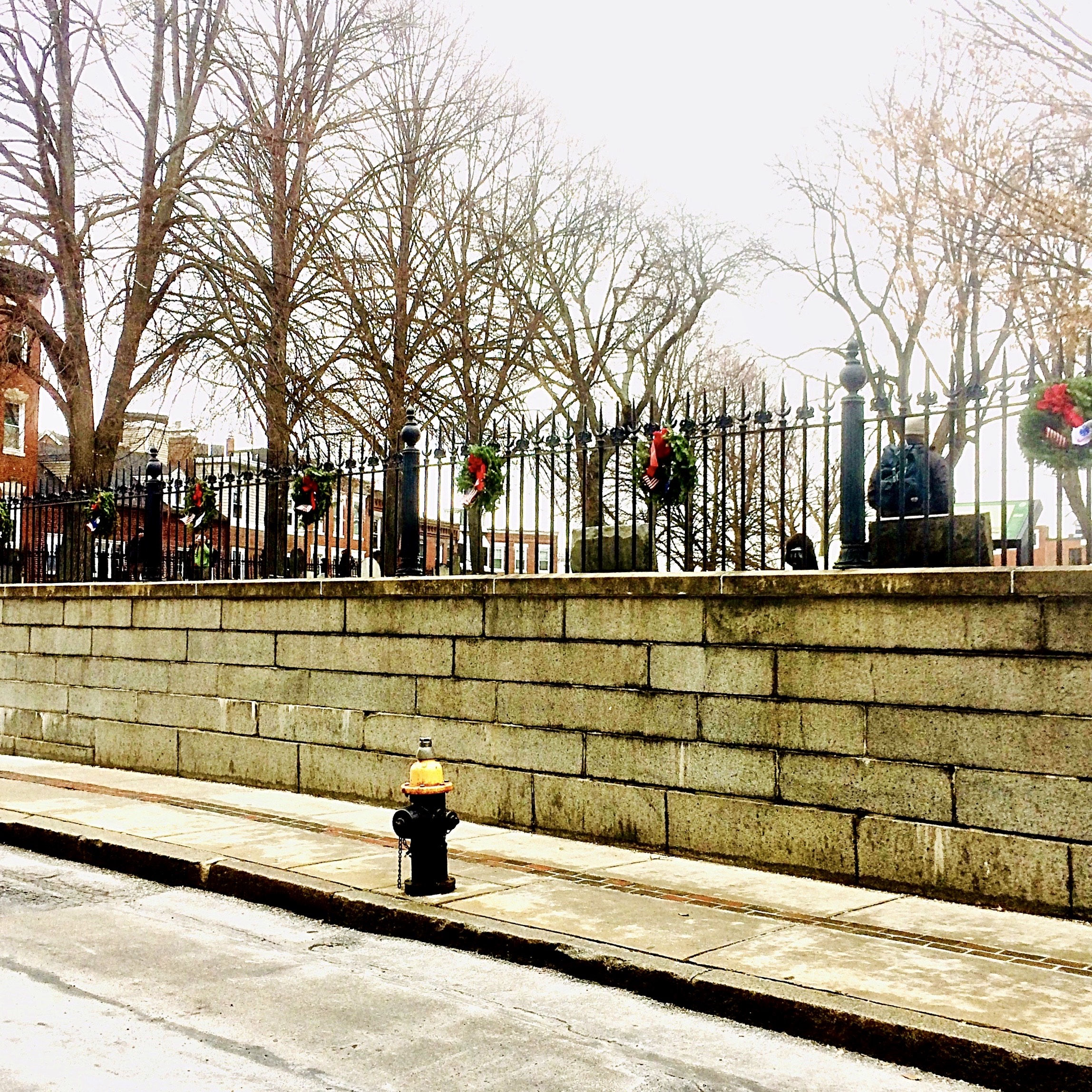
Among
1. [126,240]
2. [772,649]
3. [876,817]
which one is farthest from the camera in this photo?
[126,240]

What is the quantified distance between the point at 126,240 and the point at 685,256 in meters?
15.5

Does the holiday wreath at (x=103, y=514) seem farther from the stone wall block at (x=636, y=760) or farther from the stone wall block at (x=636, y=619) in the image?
the stone wall block at (x=636, y=760)

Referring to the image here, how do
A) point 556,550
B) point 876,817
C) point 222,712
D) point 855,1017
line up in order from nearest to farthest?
point 855,1017, point 876,817, point 556,550, point 222,712

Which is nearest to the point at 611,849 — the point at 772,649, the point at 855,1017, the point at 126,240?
the point at 772,649

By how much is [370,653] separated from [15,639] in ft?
22.4

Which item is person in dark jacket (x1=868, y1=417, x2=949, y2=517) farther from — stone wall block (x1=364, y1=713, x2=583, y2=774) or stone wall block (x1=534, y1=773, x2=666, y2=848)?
stone wall block (x1=364, y1=713, x2=583, y2=774)

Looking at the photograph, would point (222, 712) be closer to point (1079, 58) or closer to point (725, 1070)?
point (725, 1070)

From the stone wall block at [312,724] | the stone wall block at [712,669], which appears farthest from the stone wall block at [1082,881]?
the stone wall block at [312,724]

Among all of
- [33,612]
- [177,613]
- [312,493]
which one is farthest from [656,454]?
[33,612]

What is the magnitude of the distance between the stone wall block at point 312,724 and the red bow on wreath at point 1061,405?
6.29m

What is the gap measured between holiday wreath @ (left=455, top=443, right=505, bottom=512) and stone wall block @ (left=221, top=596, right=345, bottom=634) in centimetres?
169

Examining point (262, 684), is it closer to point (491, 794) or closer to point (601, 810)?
point (491, 794)

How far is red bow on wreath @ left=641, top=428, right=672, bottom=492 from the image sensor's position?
31.0 feet

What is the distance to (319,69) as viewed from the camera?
2180 centimetres
